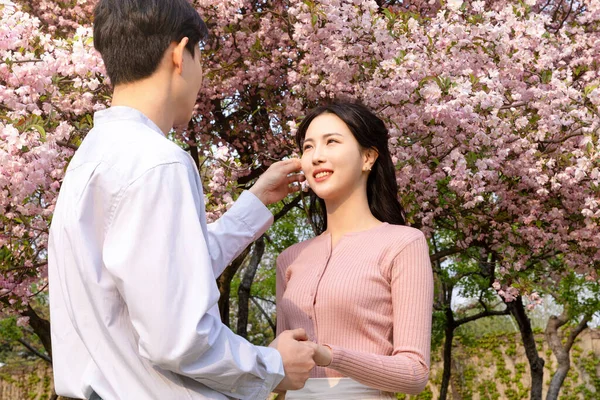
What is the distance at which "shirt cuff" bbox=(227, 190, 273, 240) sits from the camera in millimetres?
2385

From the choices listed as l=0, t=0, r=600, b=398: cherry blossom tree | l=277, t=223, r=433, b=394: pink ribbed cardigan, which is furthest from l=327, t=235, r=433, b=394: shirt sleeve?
l=0, t=0, r=600, b=398: cherry blossom tree

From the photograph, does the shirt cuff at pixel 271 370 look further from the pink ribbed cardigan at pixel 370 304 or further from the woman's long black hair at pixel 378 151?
the woman's long black hair at pixel 378 151

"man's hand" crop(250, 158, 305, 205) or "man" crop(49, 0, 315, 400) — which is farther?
"man's hand" crop(250, 158, 305, 205)

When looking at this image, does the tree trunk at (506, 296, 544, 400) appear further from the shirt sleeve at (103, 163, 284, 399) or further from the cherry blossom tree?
the shirt sleeve at (103, 163, 284, 399)

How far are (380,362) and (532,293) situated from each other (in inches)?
147

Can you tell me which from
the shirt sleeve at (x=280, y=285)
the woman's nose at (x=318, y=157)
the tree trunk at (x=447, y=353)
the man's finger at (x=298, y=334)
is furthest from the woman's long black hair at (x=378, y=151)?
the tree trunk at (x=447, y=353)

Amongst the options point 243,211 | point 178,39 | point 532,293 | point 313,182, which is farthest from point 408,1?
point 178,39

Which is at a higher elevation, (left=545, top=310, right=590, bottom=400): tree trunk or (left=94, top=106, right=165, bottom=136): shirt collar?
(left=94, top=106, right=165, bottom=136): shirt collar

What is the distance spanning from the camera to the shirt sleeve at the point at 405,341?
2.36 metres

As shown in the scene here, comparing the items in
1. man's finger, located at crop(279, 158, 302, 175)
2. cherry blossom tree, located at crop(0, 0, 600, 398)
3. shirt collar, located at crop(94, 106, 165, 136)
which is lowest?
shirt collar, located at crop(94, 106, 165, 136)

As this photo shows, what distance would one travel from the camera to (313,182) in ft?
9.56

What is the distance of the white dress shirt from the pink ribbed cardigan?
33.9 inches

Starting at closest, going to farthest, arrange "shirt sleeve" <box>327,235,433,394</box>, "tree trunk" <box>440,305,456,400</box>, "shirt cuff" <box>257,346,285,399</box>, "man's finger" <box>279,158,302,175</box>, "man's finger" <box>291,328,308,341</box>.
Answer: "shirt cuff" <box>257,346,285,399</box>, "man's finger" <box>291,328,308,341</box>, "shirt sleeve" <box>327,235,433,394</box>, "man's finger" <box>279,158,302,175</box>, "tree trunk" <box>440,305,456,400</box>

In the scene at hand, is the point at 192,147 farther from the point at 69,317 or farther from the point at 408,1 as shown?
the point at 69,317
